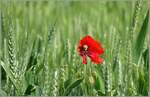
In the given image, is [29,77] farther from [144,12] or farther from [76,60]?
[144,12]

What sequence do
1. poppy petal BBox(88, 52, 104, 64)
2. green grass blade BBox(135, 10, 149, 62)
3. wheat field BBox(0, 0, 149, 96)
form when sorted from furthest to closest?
green grass blade BBox(135, 10, 149, 62), poppy petal BBox(88, 52, 104, 64), wheat field BBox(0, 0, 149, 96)

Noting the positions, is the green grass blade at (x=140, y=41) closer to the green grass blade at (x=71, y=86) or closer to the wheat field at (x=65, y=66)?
the wheat field at (x=65, y=66)

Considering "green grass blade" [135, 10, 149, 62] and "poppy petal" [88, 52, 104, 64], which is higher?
"green grass blade" [135, 10, 149, 62]

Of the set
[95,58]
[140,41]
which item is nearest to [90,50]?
[95,58]

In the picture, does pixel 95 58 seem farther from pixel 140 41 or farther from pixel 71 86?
pixel 140 41

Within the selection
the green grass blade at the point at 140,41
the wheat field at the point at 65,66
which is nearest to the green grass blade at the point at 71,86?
the wheat field at the point at 65,66

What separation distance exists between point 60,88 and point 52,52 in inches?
6.8

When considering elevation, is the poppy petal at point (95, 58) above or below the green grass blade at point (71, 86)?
above

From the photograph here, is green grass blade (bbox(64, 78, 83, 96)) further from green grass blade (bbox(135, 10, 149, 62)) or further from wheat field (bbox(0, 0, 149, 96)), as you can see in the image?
green grass blade (bbox(135, 10, 149, 62))

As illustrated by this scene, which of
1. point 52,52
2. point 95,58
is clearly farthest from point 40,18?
point 95,58

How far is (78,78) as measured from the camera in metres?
1.11

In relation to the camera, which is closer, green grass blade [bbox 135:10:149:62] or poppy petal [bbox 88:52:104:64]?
poppy petal [bbox 88:52:104:64]

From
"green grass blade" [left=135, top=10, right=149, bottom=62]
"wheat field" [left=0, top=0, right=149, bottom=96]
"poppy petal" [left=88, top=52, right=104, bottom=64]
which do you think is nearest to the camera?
"wheat field" [left=0, top=0, right=149, bottom=96]

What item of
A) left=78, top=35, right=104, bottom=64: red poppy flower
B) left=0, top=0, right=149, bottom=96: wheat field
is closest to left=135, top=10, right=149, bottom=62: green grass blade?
left=0, top=0, right=149, bottom=96: wheat field
